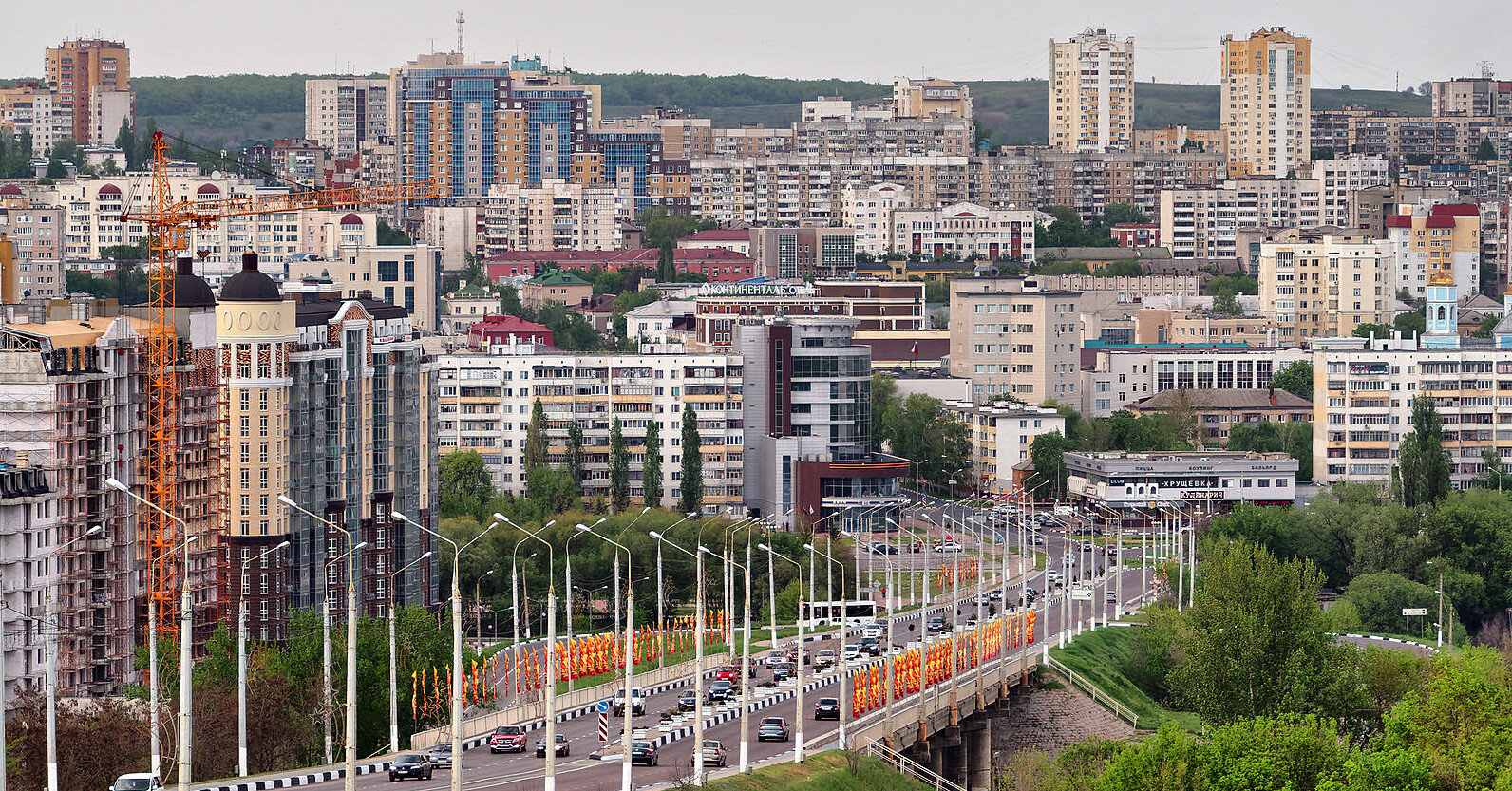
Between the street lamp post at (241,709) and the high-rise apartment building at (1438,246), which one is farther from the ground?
the high-rise apartment building at (1438,246)

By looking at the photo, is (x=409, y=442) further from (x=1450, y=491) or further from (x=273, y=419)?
(x=1450, y=491)

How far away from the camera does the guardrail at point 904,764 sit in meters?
59.8

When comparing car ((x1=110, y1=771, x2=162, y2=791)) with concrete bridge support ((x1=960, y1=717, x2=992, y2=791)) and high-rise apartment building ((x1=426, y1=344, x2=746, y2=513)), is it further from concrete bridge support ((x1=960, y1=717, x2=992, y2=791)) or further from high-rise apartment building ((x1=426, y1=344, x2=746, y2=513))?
high-rise apartment building ((x1=426, y1=344, x2=746, y2=513))

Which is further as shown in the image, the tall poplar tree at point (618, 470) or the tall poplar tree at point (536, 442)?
the tall poplar tree at point (536, 442)

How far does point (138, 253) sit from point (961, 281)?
59.5m

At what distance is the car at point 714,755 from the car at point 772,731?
2131 millimetres

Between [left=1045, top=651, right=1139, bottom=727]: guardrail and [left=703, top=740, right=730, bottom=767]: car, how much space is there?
20100 mm

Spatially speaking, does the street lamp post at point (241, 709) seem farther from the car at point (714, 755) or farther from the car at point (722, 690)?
the car at point (722, 690)

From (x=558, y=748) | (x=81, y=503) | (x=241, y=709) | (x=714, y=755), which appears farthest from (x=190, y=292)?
(x=714, y=755)

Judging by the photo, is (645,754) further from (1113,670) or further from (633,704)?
(1113,670)

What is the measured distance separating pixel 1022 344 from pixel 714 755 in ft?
304

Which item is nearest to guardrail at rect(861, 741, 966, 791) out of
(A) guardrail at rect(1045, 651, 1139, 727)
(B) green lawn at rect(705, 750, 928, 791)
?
(B) green lawn at rect(705, 750, 928, 791)

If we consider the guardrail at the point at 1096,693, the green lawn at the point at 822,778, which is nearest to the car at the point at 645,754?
the green lawn at the point at 822,778

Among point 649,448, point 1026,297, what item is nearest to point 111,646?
point 649,448
